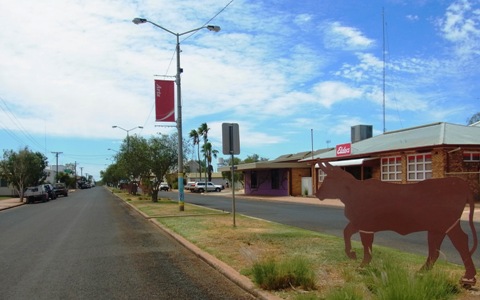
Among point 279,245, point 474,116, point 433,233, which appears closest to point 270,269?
point 433,233

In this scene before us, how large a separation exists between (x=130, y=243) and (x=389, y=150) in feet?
77.1

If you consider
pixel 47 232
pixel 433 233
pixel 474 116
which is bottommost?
pixel 47 232

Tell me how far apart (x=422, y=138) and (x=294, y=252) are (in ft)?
79.4

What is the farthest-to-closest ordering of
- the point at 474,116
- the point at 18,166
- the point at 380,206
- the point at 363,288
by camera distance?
the point at 474,116 < the point at 18,166 < the point at 380,206 < the point at 363,288

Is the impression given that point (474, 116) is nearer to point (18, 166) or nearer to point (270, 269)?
point (18, 166)

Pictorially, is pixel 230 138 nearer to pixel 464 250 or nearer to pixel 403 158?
pixel 464 250

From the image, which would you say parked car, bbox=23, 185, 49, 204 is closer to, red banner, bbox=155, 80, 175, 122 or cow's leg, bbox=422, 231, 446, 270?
red banner, bbox=155, 80, 175, 122

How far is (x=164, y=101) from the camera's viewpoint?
2264cm

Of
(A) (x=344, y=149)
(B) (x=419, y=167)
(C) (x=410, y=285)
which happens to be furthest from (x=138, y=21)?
(A) (x=344, y=149)

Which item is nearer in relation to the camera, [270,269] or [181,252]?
[270,269]

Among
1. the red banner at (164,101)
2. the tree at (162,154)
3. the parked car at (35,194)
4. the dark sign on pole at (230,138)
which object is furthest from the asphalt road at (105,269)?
the parked car at (35,194)

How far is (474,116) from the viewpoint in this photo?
190ft

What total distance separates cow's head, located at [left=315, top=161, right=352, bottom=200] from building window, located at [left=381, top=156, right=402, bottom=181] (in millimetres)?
25185

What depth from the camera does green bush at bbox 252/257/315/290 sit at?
6.59 m
